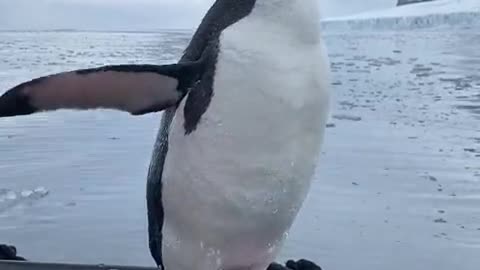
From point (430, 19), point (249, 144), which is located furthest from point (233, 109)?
point (430, 19)

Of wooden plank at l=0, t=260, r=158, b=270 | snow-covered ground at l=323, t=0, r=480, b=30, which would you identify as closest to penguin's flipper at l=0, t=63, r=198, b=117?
wooden plank at l=0, t=260, r=158, b=270

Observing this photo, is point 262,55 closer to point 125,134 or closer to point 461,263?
point 461,263

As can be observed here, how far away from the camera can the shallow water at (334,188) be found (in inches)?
108

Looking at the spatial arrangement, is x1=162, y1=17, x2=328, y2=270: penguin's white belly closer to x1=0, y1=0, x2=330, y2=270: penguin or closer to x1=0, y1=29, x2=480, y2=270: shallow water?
x1=0, y1=0, x2=330, y2=270: penguin

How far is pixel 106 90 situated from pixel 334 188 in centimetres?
240

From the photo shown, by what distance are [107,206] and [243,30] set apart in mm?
2165

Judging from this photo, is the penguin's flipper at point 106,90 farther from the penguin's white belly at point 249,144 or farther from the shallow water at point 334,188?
the shallow water at point 334,188

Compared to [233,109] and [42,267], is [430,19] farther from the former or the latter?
[233,109]

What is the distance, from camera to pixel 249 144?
1.23m

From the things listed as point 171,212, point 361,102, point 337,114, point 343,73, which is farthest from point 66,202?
point 343,73

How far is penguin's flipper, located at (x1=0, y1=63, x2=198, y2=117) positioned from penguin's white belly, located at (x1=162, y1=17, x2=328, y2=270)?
53 mm

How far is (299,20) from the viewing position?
1.26 metres

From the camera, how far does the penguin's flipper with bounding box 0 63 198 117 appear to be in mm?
1222

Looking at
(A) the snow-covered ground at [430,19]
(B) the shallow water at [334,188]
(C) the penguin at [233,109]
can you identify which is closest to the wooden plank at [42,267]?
(B) the shallow water at [334,188]
